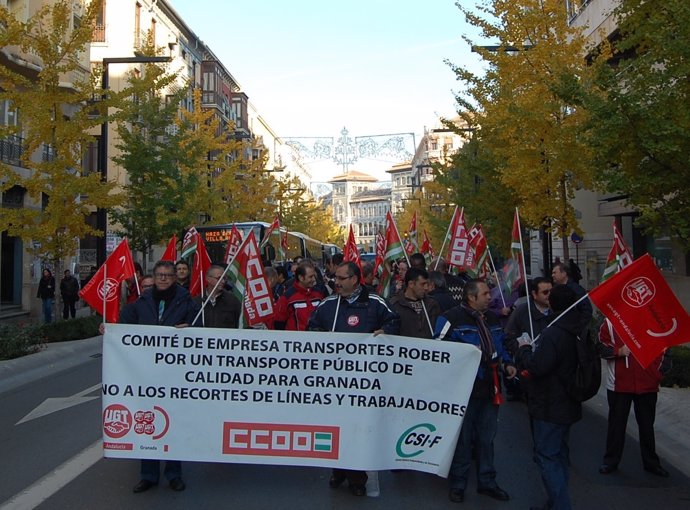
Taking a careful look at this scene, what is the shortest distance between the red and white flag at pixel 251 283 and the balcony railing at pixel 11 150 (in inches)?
691

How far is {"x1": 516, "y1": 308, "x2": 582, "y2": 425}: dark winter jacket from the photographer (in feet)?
17.0

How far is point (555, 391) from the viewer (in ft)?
17.2

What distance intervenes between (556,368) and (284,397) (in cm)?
210

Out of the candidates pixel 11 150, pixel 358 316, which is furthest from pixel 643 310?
pixel 11 150

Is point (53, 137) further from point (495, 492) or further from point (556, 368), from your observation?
point (556, 368)

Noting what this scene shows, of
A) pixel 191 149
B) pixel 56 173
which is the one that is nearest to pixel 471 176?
pixel 191 149

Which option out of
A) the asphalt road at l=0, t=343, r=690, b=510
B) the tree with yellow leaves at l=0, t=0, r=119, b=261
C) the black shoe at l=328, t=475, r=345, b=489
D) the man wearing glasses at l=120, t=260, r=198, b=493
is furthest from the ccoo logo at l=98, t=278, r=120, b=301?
the tree with yellow leaves at l=0, t=0, r=119, b=261

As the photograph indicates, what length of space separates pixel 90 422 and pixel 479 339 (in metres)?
5.12

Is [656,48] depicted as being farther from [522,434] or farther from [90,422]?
[90,422]

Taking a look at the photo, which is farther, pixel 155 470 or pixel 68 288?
pixel 68 288

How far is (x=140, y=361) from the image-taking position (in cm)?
600

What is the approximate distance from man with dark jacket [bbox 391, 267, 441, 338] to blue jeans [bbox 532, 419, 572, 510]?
1479 millimetres

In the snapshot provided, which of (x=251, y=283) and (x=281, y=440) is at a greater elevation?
(x=251, y=283)

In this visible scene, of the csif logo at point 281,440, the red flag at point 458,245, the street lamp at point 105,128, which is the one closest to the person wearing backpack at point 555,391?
the csif logo at point 281,440
